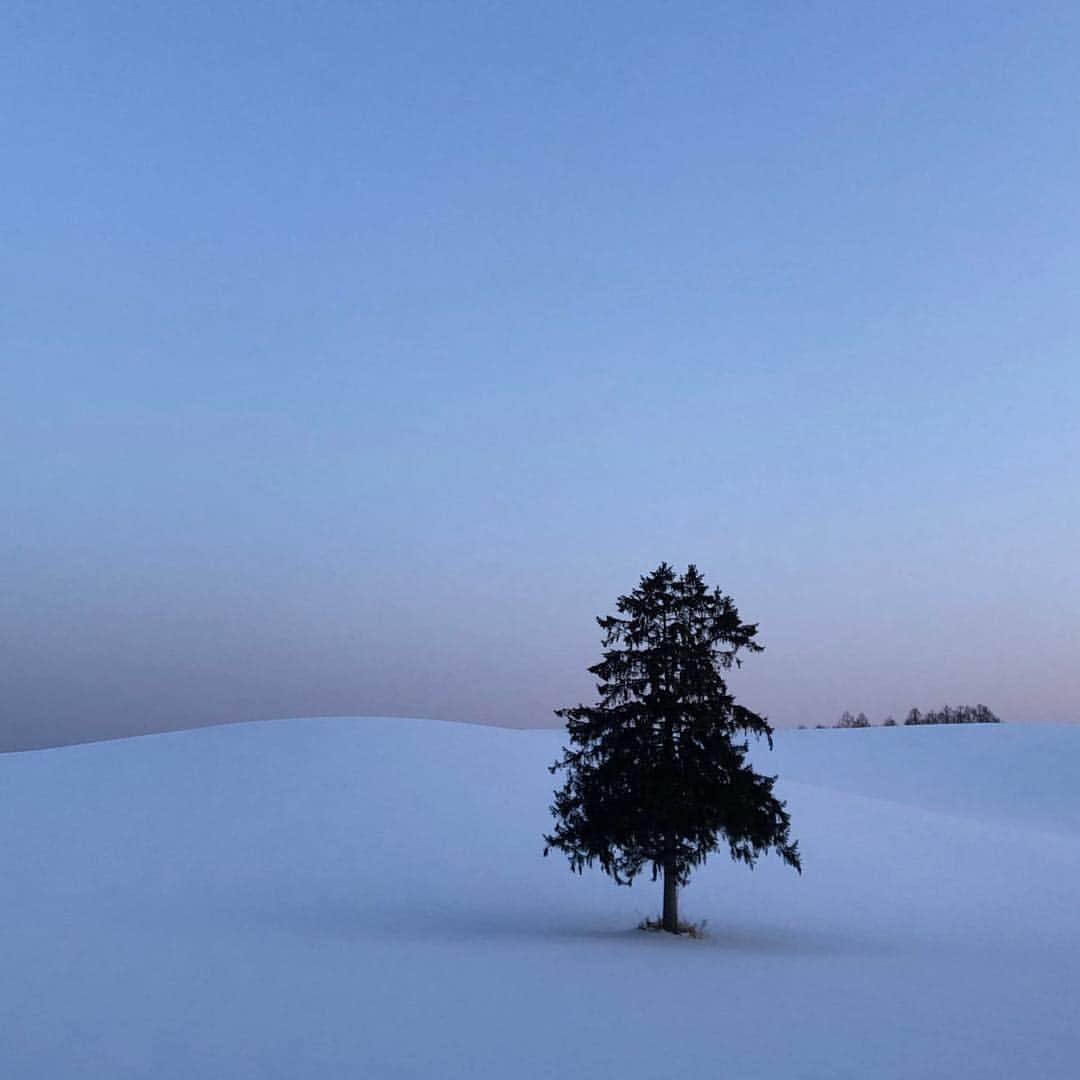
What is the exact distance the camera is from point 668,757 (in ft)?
90.7

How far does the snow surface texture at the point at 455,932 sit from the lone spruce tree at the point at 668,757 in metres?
2.42

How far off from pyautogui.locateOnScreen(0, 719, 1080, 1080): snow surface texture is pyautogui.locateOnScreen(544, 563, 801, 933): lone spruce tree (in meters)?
2.42

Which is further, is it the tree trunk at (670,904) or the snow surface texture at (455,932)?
the tree trunk at (670,904)

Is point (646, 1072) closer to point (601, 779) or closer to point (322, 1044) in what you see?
point (322, 1044)

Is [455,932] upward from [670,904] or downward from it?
downward

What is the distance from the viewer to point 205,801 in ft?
173

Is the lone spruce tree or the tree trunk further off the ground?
the lone spruce tree

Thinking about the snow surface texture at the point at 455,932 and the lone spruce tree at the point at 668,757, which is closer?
the snow surface texture at the point at 455,932

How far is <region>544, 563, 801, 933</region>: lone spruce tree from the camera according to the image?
2705 centimetres

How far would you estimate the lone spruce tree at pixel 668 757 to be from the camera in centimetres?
2705

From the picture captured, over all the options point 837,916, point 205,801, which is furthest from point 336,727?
point 837,916

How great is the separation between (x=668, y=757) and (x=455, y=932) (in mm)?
7228

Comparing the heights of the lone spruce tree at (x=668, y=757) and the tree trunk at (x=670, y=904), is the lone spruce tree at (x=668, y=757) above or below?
above

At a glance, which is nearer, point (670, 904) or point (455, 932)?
point (455, 932)
